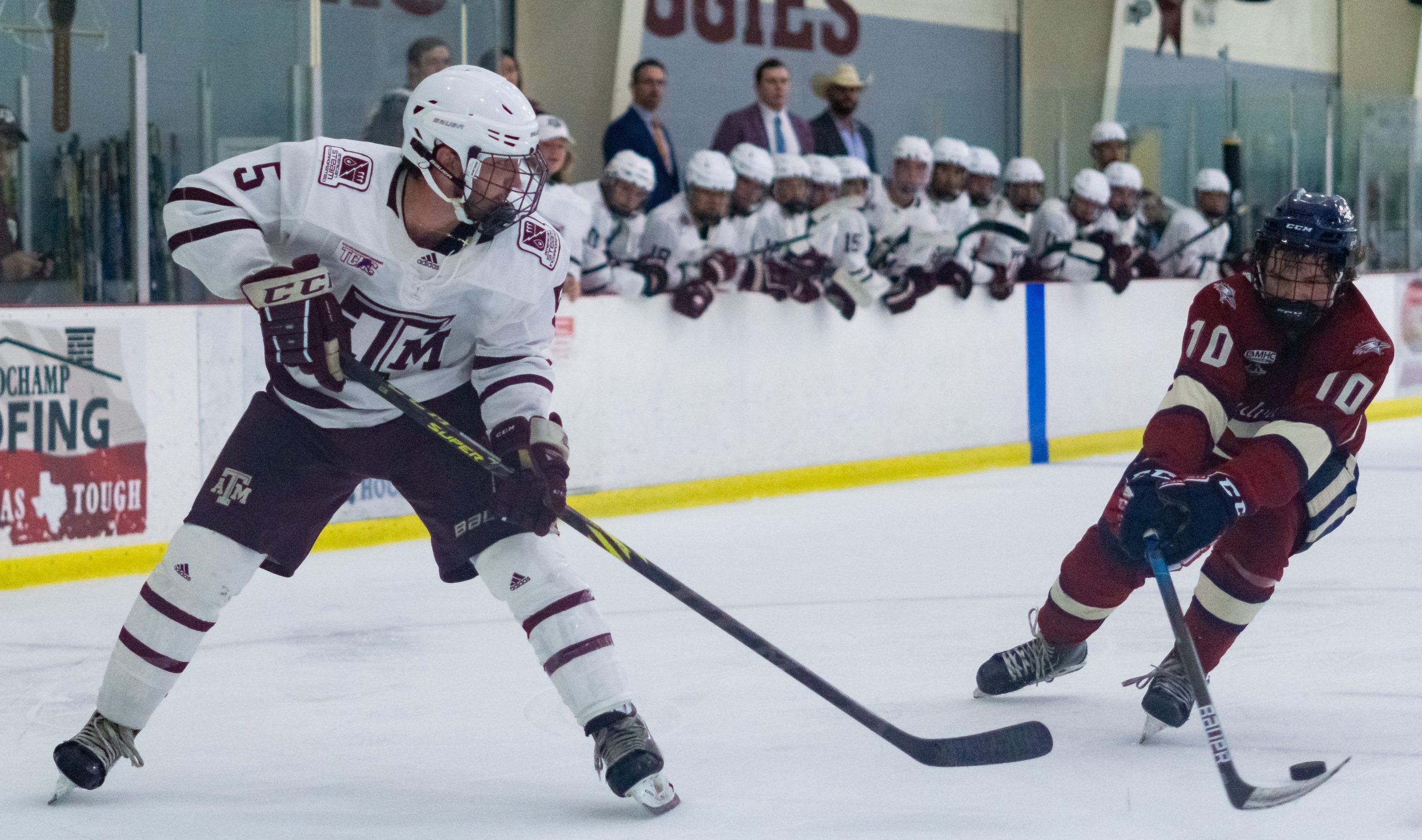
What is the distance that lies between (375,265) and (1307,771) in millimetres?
1497

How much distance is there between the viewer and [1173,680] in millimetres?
2742

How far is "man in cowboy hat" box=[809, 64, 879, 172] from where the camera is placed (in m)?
7.34

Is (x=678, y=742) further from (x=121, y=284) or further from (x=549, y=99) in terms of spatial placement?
(x=549, y=99)

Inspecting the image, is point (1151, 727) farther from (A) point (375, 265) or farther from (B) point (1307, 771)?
(A) point (375, 265)

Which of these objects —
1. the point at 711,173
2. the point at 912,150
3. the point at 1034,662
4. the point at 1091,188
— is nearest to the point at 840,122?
the point at 912,150

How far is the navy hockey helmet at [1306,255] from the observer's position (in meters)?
2.62

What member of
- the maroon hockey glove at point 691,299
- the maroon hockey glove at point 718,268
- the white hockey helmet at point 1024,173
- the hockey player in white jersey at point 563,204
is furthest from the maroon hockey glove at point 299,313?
the white hockey helmet at point 1024,173

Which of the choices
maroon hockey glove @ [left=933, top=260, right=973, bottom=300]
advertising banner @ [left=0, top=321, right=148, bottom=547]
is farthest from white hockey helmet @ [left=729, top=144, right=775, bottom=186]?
advertising banner @ [left=0, top=321, right=148, bottom=547]

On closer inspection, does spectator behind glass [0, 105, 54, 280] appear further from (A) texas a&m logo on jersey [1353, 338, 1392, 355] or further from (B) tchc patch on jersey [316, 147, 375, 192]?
(A) texas a&m logo on jersey [1353, 338, 1392, 355]

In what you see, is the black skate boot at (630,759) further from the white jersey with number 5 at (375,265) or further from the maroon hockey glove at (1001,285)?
the maroon hockey glove at (1001,285)

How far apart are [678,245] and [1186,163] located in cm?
393

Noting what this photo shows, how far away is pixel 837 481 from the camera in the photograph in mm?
6523

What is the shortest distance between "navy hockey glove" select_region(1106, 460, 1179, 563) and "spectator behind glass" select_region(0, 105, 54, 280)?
3139 mm

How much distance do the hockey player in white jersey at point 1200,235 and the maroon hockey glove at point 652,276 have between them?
3180 mm
